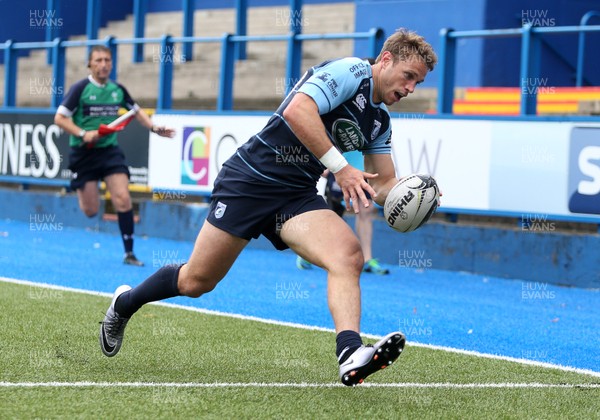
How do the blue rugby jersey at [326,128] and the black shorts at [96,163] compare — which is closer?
the blue rugby jersey at [326,128]

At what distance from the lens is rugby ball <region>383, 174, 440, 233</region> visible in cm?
650

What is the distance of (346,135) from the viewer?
255 inches

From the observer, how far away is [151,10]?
26938 millimetres

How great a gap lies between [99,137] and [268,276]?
8.02 ft

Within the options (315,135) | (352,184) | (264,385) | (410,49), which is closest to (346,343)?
(264,385)

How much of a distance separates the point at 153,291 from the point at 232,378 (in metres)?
0.71

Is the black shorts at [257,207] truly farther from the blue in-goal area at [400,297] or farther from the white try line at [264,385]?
the blue in-goal area at [400,297]

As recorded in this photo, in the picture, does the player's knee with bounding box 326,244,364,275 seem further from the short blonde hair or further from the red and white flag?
the red and white flag

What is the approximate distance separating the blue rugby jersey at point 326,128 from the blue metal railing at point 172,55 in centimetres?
786

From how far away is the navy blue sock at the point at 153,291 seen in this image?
675 centimetres

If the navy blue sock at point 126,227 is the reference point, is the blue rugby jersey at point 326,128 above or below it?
above

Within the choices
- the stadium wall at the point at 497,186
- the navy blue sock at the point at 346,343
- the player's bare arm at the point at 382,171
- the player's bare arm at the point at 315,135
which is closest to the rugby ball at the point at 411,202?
the player's bare arm at the point at 382,171

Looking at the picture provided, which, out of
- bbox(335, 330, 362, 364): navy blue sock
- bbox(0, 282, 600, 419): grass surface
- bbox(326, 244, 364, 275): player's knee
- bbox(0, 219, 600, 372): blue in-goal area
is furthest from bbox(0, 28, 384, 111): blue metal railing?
bbox(335, 330, 362, 364): navy blue sock

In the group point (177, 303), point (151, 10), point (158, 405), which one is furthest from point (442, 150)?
point (151, 10)
